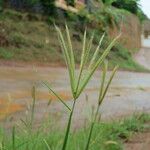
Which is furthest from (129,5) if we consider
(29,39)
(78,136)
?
(78,136)

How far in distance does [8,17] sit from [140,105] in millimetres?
Answer: 12583

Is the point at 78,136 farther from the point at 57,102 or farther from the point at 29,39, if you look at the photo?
the point at 29,39

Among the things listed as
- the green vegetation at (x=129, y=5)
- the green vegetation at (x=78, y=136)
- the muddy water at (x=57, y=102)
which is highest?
the green vegetation at (x=78, y=136)

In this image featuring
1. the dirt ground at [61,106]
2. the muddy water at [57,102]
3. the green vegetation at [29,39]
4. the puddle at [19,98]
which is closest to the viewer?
the dirt ground at [61,106]

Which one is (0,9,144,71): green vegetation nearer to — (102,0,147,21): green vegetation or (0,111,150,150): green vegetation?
(0,111,150,150): green vegetation

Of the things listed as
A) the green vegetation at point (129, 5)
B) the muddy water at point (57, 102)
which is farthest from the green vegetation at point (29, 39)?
the green vegetation at point (129, 5)

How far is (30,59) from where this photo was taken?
1980 centimetres

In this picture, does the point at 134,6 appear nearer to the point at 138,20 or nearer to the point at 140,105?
the point at 138,20

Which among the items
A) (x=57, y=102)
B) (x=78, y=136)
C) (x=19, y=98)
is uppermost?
(x=78, y=136)

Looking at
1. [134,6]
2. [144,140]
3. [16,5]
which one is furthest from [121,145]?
[134,6]

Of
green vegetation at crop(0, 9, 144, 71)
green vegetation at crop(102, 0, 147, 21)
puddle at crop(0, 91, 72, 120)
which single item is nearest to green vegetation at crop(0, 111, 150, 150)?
puddle at crop(0, 91, 72, 120)

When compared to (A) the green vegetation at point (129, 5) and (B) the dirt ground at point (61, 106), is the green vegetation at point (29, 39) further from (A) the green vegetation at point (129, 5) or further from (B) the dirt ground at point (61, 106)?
(A) the green vegetation at point (129, 5)

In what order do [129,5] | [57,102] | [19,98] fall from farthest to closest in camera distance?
[129,5], [19,98], [57,102]

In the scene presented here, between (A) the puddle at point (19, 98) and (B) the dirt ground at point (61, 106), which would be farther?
(A) the puddle at point (19, 98)
